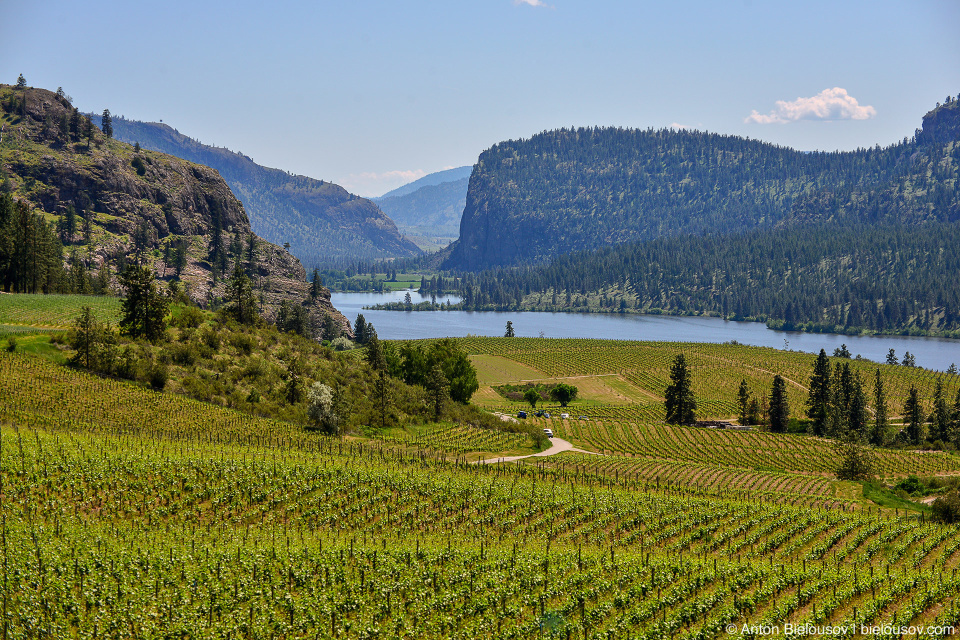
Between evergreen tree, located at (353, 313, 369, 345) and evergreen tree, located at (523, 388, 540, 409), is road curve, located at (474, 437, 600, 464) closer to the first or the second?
evergreen tree, located at (523, 388, 540, 409)

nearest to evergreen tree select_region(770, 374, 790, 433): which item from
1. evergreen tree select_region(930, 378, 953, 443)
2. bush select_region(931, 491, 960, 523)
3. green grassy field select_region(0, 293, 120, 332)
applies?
evergreen tree select_region(930, 378, 953, 443)

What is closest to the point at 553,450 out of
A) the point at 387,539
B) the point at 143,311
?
the point at 387,539

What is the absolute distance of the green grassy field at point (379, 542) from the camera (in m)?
21.6

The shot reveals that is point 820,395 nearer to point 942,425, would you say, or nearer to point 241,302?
point 942,425

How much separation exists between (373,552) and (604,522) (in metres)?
14.8

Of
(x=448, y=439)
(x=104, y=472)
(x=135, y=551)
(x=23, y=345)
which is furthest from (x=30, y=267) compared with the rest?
(x=135, y=551)

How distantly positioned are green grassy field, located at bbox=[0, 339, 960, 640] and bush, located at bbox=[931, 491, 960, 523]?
5.38 ft

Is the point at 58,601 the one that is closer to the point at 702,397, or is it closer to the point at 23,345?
the point at 23,345

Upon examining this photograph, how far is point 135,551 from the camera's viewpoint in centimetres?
2488

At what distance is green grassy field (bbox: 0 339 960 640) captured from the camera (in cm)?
2158

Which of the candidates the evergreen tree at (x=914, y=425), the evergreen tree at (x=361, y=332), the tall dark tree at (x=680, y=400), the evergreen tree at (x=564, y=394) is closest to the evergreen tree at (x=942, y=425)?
the evergreen tree at (x=914, y=425)

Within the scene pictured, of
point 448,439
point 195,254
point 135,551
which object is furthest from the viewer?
point 195,254

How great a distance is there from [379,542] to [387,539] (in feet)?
2.40

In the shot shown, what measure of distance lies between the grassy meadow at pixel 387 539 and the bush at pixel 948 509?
1.73 metres
